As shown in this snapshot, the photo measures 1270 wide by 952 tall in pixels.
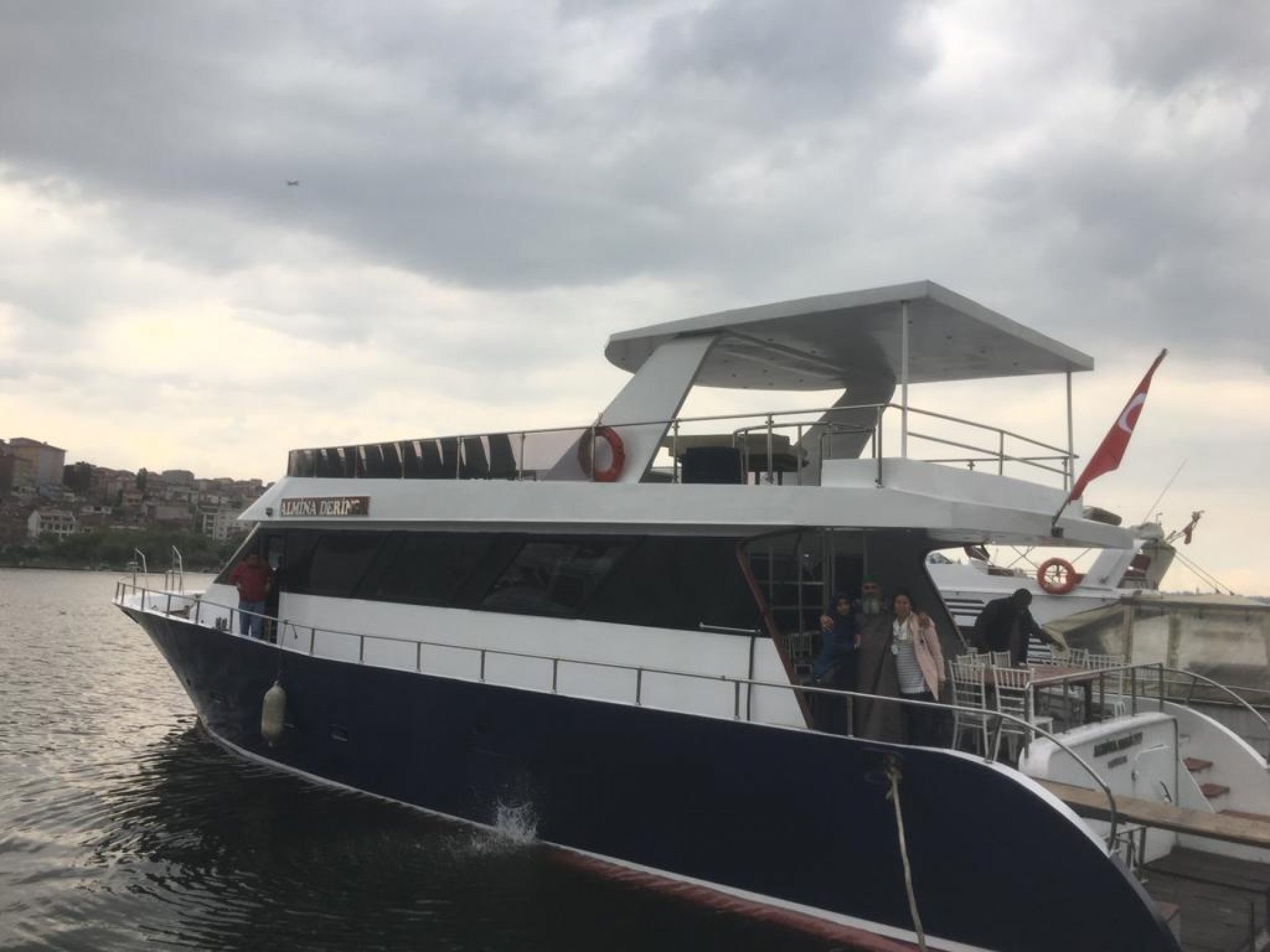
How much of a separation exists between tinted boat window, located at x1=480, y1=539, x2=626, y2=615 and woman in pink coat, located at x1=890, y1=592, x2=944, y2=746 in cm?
240

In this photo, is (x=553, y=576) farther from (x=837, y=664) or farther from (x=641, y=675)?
(x=837, y=664)

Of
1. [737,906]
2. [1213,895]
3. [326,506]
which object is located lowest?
[737,906]

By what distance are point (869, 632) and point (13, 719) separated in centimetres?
1426

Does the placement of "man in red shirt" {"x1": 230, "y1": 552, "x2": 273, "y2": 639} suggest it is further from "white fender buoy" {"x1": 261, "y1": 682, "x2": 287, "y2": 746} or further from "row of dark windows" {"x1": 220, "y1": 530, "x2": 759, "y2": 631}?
"white fender buoy" {"x1": 261, "y1": 682, "x2": 287, "y2": 746}

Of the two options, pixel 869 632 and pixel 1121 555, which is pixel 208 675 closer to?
pixel 869 632

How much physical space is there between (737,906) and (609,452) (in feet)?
12.6

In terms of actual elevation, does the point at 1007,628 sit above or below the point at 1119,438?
below

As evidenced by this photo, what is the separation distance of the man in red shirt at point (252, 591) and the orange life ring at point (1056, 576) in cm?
1479

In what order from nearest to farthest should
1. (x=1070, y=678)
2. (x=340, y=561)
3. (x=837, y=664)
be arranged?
(x=1070, y=678)
(x=837, y=664)
(x=340, y=561)

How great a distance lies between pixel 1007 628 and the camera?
7.93m

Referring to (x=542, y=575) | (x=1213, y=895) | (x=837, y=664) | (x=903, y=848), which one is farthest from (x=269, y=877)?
(x=1213, y=895)

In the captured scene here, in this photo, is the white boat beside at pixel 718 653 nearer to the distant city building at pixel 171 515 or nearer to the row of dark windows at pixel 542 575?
the row of dark windows at pixel 542 575

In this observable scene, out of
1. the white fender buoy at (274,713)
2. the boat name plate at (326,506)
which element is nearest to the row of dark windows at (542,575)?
the boat name plate at (326,506)

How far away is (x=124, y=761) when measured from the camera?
40.3 feet
